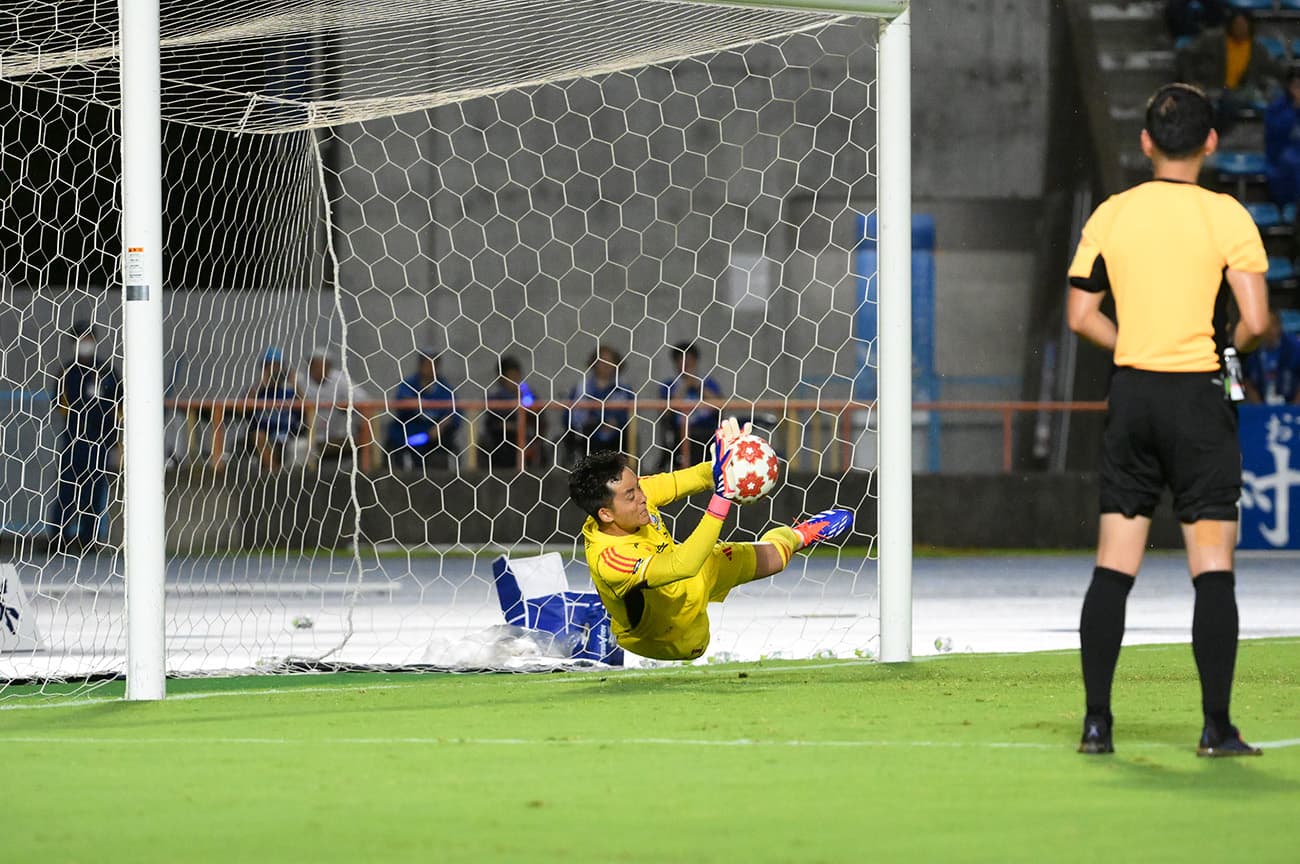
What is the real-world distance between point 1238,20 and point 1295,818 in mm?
16380

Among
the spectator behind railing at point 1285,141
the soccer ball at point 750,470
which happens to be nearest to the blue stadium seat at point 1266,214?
the spectator behind railing at point 1285,141

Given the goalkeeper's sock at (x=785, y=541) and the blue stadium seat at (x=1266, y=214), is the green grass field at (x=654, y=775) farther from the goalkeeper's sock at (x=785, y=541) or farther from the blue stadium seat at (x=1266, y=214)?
the blue stadium seat at (x=1266, y=214)

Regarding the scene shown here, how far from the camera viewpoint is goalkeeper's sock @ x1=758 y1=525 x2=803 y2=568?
675cm

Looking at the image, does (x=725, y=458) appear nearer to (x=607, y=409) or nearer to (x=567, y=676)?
(x=567, y=676)

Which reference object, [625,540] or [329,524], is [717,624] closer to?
[625,540]

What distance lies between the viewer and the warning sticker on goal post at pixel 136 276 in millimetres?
5863

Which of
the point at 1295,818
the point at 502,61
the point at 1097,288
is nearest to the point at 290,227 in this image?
the point at 502,61

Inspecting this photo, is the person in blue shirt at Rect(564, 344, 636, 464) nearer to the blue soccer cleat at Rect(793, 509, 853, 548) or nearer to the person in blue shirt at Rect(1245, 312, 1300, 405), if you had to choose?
the person in blue shirt at Rect(1245, 312, 1300, 405)

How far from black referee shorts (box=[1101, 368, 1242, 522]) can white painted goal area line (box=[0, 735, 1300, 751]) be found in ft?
2.22

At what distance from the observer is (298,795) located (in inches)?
157

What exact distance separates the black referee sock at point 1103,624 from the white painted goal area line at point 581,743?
12.9 inches

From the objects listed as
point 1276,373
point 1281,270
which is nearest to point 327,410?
point 1276,373

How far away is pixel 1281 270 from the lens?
18.0m

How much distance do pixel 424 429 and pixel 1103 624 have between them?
491 inches
